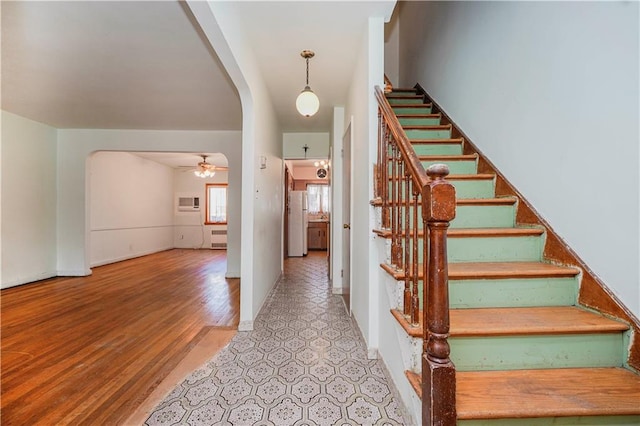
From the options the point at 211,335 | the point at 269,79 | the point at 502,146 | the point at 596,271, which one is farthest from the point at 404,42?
the point at 211,335

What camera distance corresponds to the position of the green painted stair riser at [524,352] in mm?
1345

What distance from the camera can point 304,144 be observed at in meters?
5.43

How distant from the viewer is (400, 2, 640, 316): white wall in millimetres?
1310

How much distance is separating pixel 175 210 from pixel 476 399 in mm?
9768

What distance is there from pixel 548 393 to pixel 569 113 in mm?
1408

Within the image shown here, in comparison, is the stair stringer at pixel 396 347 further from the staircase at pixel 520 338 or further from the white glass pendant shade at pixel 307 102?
the white glass pendant shade at pixel 307 102

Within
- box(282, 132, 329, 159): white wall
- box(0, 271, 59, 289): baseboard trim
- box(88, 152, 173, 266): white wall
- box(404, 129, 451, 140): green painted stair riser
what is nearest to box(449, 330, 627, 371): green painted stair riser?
box(404, 129, 451, 140): green painted stair riser

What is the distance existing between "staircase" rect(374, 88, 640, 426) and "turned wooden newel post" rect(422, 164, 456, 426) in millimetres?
86

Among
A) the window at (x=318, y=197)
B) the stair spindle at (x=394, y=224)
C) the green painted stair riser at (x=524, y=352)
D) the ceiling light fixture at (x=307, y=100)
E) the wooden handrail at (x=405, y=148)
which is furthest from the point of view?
the window at (x=318, y=197)

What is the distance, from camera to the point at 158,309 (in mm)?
3342

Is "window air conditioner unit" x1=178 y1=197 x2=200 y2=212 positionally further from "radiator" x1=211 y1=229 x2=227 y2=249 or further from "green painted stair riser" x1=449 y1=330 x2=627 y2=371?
"green painted stair riser" x1=449 y1=330 x2=627 y2=371

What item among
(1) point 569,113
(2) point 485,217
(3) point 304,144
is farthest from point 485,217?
(3) point 304,144

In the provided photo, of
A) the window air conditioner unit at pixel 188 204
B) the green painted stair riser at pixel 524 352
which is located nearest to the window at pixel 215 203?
the window air conditioner unit at pixel 188 204

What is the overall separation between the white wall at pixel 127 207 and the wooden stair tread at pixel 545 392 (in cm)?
630
